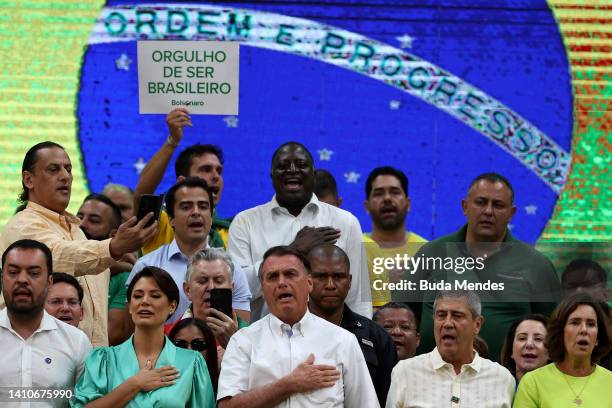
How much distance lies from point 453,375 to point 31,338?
1.92 metres

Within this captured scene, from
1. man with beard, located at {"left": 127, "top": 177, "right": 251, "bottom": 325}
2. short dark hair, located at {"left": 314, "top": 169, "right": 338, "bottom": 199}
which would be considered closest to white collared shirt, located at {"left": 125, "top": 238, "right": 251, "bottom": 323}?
man with beard, located at {"left": 127, "top": 177, "right": 251, "bottom": 325}

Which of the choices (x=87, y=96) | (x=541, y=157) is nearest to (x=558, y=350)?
(x=541, y=157)

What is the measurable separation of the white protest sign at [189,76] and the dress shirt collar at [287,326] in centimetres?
193

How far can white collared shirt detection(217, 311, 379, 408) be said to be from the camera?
640cm

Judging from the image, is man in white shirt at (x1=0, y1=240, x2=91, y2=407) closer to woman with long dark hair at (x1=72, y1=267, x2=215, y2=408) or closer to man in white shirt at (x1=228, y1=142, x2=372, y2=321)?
woman with long dark hair at (x1=72, y1=267, x2=215, y2=408)

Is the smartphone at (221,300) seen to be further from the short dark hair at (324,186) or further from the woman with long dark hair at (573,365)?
the short dark hair at (324,186)

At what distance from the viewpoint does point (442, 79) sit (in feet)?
33.2

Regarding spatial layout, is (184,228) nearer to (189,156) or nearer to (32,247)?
(189,156)

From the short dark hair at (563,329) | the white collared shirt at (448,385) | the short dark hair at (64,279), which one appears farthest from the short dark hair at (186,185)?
the short dark hair at (563,329)

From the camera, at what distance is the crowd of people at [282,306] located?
648 cm

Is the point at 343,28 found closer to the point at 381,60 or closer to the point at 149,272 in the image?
the point at 381,60

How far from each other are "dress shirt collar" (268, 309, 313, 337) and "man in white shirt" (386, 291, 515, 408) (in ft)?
1.60

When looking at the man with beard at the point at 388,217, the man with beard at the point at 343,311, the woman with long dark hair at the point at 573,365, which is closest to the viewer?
the woman with long dark hair at the point at 573,365

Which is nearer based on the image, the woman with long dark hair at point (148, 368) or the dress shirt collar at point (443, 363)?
the woman with long dark hair at point (148, 368)
